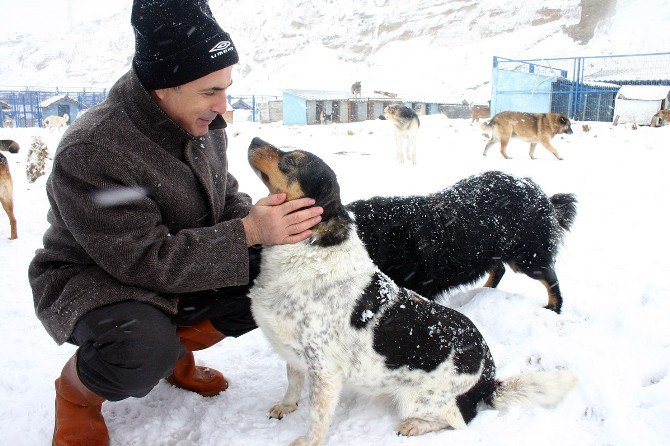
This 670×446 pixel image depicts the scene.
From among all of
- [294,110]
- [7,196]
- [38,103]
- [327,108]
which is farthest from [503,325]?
[38,103]

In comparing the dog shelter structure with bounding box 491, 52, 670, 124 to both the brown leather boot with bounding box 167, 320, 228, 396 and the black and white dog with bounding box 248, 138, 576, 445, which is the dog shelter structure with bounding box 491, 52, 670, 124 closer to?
the black and white dog with bounding box 248, 138, 576, 445

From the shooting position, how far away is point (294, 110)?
100 ft

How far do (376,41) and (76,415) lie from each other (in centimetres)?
8605

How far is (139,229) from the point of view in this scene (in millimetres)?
1965

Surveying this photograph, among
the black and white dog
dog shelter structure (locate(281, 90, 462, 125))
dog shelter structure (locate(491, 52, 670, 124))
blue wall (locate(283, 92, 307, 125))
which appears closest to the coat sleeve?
the black and white dog

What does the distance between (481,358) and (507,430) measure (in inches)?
13.8

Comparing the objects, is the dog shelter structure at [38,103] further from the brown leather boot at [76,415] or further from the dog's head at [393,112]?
the brown leather boot at [76,415]

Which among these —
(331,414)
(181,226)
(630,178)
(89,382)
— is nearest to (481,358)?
(331,414)

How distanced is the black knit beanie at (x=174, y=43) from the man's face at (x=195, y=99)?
4 cm

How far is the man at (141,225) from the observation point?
1.92 meters

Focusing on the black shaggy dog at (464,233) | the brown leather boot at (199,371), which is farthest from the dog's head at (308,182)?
the black shaggy dog at (464,233)

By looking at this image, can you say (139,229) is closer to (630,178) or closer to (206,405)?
(206,405)

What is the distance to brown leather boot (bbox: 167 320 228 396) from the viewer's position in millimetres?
2498

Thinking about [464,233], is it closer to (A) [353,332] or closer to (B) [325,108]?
(A) [353,332]
